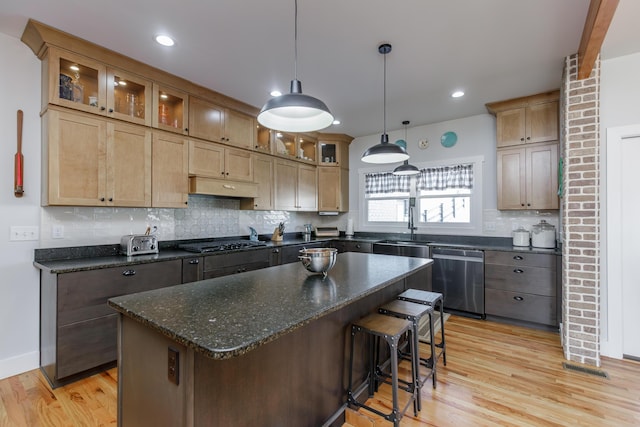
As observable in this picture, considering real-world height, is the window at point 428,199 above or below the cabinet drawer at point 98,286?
above

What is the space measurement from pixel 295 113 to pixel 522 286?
3210 millimetres

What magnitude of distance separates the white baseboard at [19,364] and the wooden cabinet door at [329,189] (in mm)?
3791

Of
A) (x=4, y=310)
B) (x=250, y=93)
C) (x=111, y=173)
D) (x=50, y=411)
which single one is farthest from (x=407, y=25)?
(x=4, y=310)

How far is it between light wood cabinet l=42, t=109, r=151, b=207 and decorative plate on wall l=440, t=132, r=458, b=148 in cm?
386

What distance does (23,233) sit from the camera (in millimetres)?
2482

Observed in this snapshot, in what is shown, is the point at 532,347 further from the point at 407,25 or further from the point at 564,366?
the point at 407,25

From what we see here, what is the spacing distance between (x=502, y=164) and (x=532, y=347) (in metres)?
2.13

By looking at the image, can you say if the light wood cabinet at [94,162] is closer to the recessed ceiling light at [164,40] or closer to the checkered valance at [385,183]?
the recessed ceiling light at [164,40]

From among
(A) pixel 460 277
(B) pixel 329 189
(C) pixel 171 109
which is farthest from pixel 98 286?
(A) pixel 460 277

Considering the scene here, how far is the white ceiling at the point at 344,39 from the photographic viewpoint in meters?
2.09

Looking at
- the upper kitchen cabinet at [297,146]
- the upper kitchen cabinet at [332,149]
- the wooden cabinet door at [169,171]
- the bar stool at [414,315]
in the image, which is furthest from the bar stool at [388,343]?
the upper kitchen cabinet at [332,149]

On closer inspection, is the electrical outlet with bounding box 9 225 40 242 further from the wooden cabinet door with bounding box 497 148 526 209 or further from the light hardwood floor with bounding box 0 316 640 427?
the wooden cabinet door with bounding box 497 148 526 209

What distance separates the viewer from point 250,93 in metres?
3.52

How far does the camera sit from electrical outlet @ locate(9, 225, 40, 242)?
2438 millimetres
